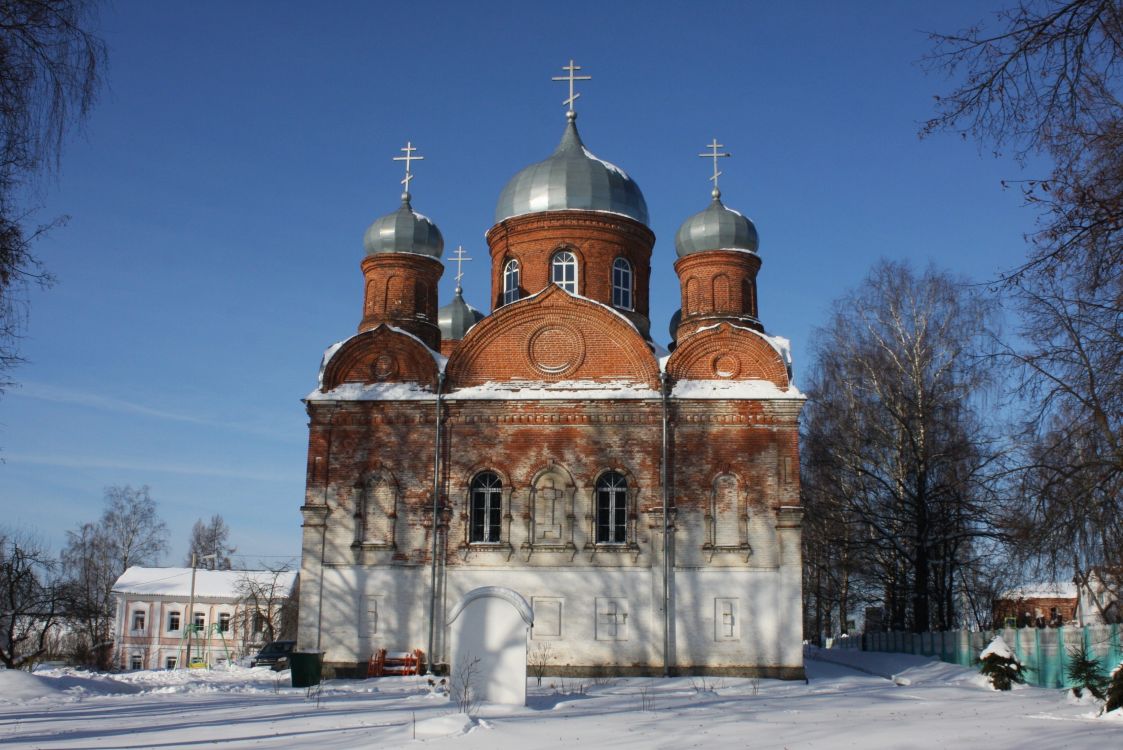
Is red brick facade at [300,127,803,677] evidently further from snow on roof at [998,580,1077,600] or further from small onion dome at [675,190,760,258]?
snow on roof at [998,580,1077,600]

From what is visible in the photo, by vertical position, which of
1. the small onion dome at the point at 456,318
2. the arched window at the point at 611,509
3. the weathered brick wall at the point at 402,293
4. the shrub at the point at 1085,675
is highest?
the small onion dome at the point at 456,318

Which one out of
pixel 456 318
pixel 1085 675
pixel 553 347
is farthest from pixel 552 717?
pixel 456 318

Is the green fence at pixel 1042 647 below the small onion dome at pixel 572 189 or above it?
below

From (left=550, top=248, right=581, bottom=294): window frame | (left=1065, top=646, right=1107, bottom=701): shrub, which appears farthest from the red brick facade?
(left=1065, top=646, right=1107, bottom=701): shrub

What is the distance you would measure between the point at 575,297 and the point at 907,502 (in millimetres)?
8837

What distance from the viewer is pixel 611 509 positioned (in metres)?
19.5

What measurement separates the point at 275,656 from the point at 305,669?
41.3 feet

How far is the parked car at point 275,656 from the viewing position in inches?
1074

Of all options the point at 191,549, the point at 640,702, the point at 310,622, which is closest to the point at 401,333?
the point at 310,622

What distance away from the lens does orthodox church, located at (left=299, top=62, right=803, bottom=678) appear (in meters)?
18.9

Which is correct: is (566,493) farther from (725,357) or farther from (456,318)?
(456,318)

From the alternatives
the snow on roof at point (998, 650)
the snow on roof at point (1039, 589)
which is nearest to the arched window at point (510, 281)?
the snow on roof at point (1039, 589)

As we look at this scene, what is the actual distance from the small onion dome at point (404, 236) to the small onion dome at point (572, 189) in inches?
63.5

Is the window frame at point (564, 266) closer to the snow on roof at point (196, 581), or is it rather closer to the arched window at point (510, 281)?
the arched window at point (510, 281)
